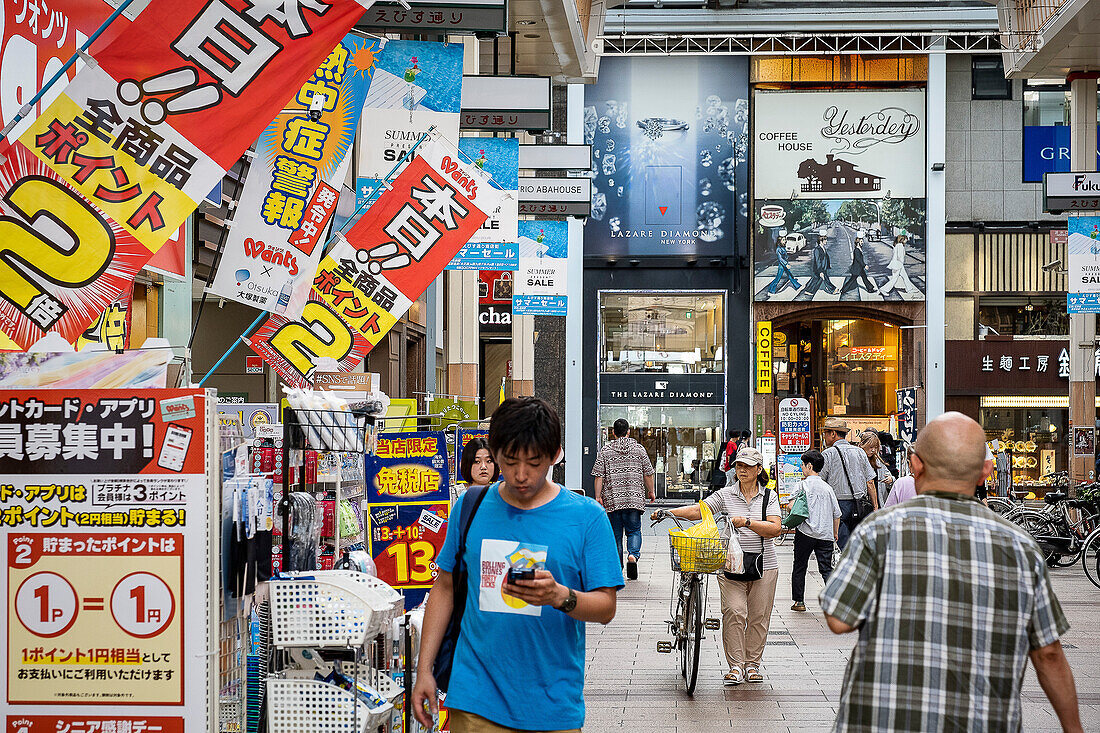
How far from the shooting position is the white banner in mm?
30781

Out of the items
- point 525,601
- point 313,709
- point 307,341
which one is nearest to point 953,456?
point 525,601

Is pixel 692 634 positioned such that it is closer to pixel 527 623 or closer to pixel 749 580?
pixel 749 580

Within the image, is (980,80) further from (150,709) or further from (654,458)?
(150,709)

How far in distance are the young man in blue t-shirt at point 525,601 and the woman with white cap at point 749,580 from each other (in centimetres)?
504

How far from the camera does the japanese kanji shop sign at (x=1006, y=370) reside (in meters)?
31.1

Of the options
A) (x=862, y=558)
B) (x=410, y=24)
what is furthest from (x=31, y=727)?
(x=410, y=24)

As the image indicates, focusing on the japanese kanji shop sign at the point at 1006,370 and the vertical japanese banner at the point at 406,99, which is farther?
the japanese kanji shop sign at the point at 1006,370

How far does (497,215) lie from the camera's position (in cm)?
1420

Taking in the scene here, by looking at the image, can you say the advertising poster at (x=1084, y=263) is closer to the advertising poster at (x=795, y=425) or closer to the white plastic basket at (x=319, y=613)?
the advertising poster at (x=795, y=425)

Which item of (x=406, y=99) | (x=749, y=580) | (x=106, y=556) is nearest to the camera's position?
(x=106, y=556)

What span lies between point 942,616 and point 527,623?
49.2 inches

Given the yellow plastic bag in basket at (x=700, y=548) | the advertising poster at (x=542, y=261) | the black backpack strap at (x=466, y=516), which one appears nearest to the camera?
the black backpack strap at (x=466, y=516)

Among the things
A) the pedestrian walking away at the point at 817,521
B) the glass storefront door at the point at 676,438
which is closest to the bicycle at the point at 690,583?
the pedestrian walking away at the point at 817,521

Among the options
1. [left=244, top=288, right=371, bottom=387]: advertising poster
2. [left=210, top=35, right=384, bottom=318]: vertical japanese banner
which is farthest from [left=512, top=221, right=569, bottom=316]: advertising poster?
[left=210, top=35, right=384, bottom=318]: vertical japanese banner
